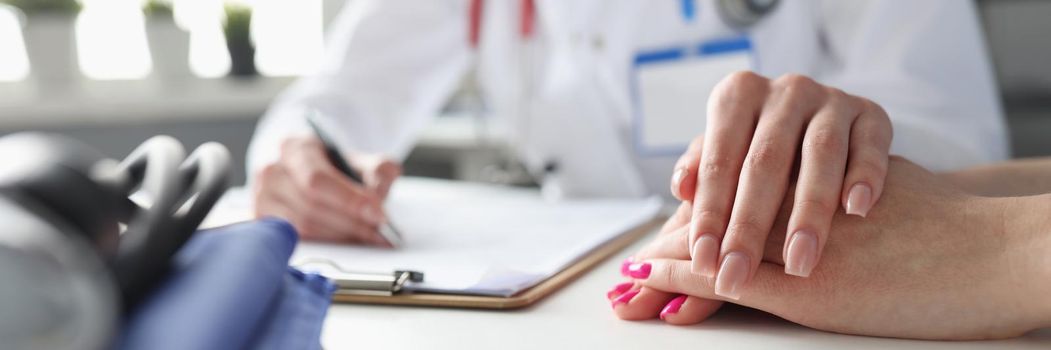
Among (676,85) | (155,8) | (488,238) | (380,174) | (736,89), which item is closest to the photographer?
(736,89)

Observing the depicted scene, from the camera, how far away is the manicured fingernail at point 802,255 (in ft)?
1.32

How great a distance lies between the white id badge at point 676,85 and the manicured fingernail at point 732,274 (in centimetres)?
50

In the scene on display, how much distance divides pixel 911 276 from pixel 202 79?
194cm

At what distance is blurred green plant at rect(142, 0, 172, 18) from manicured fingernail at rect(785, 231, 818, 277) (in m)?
1.84

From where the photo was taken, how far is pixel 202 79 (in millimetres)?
2068

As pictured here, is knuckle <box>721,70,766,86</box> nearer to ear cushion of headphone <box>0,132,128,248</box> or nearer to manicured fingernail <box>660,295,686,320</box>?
manicured fingernail <box>660,295,686,320</box>

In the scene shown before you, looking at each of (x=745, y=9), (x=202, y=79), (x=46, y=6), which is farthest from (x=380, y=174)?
(x=202, y=79)

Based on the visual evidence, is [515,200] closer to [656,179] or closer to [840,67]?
[656,179]

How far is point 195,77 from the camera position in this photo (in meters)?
2.05

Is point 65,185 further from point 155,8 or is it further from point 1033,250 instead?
point 155,8

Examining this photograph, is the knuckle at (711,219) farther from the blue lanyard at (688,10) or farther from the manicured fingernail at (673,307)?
the blue lanyard at (688,10)

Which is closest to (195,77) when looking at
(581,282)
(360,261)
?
(360,261)

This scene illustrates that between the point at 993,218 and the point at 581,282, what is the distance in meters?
0.24

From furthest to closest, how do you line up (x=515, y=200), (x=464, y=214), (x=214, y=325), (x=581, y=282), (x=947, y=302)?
(x=515, y=200), (x=464, y=214), (x=581, y=282), (x=947, y=302), (x=214, y=325)
